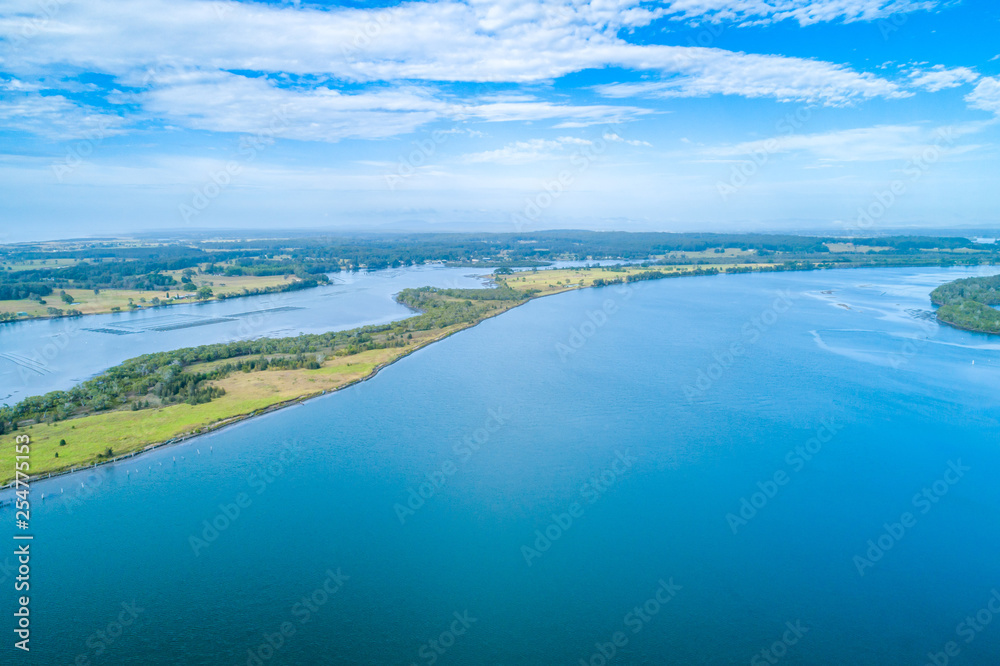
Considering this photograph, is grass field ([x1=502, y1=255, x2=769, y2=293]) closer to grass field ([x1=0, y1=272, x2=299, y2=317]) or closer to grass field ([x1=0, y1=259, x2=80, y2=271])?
grass field ([x1=0, y1=272, x2=299, y2=317])

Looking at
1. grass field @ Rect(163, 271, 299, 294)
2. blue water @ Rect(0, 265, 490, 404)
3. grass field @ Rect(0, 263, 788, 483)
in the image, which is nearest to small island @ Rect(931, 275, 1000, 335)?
grass field @ Rect(0, 263, 788, 483)

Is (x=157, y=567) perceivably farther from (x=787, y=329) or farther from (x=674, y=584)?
(x=787, y=329)

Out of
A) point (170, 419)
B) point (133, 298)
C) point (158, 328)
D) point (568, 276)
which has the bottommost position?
point (170, 419)

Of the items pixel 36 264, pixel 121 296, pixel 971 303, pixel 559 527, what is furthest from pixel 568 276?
pixel 36 264

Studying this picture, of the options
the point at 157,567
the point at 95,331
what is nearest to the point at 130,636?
the point at 157,567

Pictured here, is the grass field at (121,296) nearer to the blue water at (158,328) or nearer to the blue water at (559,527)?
the blue water at (158,328)

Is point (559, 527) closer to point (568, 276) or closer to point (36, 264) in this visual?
point (568, 276)
